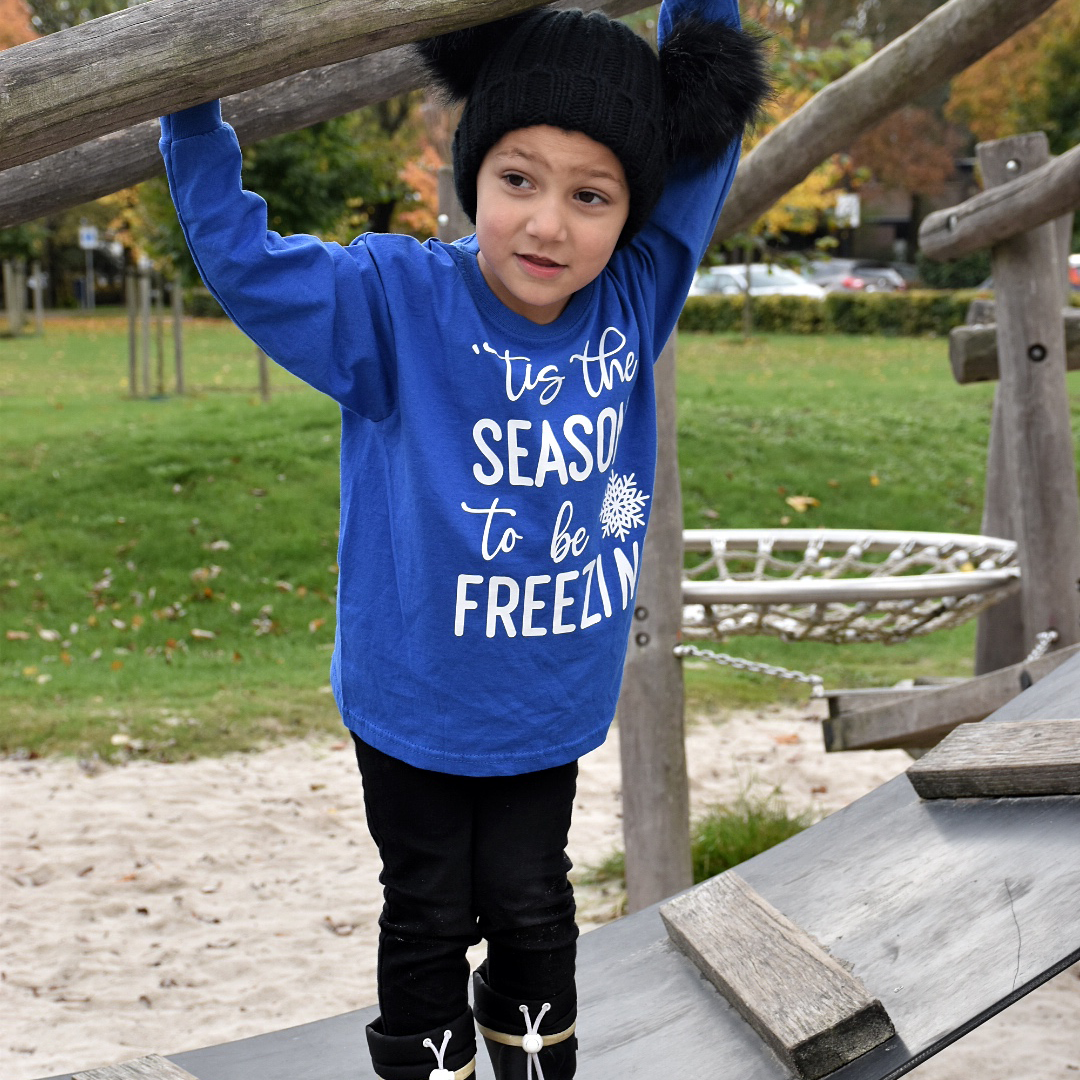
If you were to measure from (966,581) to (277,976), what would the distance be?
2.33m

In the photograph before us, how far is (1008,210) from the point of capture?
4.05 meters

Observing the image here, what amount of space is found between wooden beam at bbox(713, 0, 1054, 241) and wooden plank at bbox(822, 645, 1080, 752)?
144 cm

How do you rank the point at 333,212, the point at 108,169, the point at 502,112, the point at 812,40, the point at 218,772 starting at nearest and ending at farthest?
1. the point at 502,112
2. the point at 108,169
3. the point at 218,772
4. the point at 333,212
5. the point at 812,40

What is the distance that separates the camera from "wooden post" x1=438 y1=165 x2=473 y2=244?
12.6 feet

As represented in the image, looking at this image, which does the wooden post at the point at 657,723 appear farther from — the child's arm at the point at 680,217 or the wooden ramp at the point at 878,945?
the child's arm at the point at 680,217

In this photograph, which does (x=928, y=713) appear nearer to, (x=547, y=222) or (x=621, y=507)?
(x=621, y=507)

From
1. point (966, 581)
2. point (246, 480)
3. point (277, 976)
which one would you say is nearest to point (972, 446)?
point (246, 480)

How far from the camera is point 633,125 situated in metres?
1.78

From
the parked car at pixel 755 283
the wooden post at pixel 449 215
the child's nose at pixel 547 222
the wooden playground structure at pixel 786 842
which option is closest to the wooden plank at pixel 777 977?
the wooden playground structure at pixel 786 842

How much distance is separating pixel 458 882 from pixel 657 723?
1.92 meters

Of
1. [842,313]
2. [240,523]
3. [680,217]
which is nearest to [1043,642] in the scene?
[680,217]

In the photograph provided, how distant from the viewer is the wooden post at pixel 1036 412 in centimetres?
411

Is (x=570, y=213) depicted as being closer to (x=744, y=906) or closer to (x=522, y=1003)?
(x=522, y=1003)

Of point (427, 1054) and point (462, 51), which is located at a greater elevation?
point (462, 51)
